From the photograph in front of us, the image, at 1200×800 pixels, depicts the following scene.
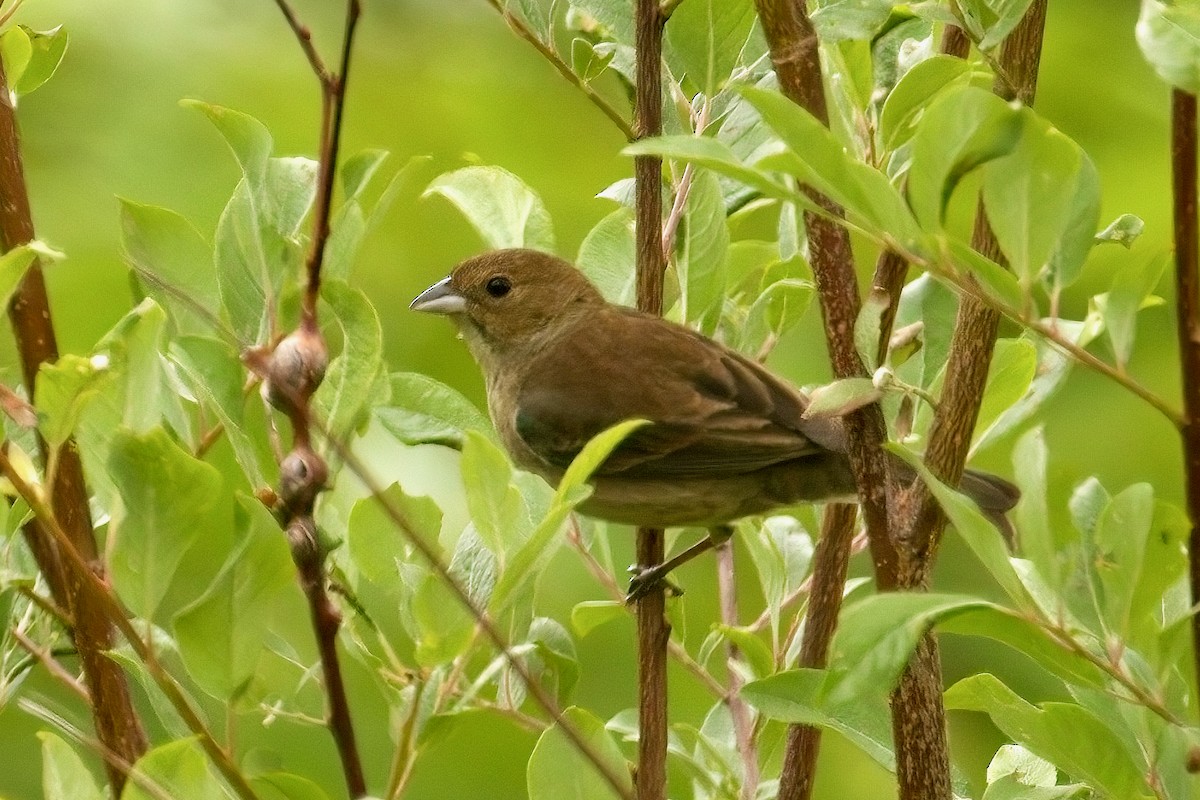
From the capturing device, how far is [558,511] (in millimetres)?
1417

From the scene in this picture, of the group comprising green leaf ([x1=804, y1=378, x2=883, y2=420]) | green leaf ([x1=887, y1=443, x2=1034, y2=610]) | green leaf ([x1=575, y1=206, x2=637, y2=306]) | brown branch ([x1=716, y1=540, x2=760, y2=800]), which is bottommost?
brown branch ([x1=716, y1=540, x2=760, y2=800])

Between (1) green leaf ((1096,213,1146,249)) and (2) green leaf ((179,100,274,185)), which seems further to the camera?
(1) green leaf ((1096,213,1146,249))

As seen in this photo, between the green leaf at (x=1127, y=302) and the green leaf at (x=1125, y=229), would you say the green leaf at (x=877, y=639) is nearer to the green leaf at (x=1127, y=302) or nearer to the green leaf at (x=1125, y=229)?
the green leaf at (x=1127, y=302)

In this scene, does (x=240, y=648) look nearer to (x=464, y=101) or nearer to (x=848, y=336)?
(x=848, y=336)

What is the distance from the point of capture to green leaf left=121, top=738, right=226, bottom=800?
4.53 feet

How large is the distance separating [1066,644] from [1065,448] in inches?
107

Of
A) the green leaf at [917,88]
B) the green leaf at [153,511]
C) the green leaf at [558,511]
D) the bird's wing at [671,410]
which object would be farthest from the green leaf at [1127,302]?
the bird's wing at [671,410]

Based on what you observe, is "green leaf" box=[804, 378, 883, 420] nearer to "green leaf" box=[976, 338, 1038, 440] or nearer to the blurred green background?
"green leaf" box=[976, 338, 1038, 440]

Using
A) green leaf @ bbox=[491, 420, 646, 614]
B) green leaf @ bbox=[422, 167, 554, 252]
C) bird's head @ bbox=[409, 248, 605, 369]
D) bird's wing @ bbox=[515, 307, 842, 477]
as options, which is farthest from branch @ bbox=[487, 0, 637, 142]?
bird's head @ bbox=[409, 248, 605, 369]

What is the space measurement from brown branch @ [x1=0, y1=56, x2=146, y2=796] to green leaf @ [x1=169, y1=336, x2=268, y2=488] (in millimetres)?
307

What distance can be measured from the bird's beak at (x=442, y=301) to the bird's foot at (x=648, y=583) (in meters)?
1.40

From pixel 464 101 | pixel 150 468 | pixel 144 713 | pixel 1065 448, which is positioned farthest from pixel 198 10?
pixel 150 468

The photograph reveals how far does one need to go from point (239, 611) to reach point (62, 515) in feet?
1.78

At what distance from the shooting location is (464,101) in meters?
4.71
